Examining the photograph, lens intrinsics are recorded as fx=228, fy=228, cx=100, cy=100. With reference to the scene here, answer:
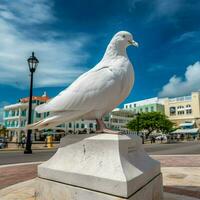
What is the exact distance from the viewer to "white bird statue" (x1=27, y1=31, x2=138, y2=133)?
3.60 metres

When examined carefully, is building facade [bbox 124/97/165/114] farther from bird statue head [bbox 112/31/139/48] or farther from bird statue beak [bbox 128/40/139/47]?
bird statue head [bbox 112/31/139/48]

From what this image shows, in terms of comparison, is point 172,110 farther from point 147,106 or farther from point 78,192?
point 78,192

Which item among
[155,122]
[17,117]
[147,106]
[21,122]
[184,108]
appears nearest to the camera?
[155,122]

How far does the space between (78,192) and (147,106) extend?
69275mm

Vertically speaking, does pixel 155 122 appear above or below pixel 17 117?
below

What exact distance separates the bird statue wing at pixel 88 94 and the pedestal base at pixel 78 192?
46.3 inches

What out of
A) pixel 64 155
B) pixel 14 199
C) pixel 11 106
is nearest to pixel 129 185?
pixel 64 155

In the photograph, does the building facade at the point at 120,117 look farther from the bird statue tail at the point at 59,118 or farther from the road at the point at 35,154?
the bird statue tail at the point at 59,118

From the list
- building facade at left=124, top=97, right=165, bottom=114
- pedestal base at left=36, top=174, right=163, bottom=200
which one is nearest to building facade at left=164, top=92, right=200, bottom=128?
building facade at left=124, top=97, right=165, bottom=114

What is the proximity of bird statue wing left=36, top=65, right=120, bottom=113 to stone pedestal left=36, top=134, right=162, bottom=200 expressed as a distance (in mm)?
512

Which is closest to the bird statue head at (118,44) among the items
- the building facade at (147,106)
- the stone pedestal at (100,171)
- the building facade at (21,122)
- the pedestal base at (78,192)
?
the stone pedestal at (100,171)

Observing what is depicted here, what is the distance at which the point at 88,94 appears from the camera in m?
3.59

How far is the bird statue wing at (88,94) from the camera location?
3592 millimetres

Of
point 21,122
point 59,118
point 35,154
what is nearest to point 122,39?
point 59,118
